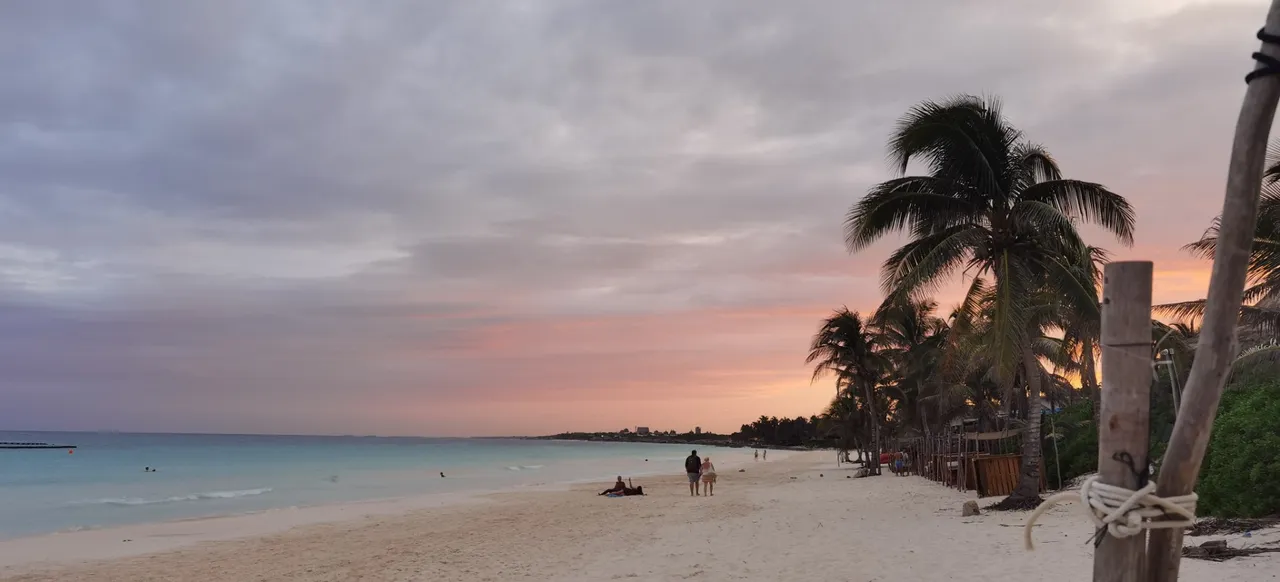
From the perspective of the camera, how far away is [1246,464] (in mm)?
10867

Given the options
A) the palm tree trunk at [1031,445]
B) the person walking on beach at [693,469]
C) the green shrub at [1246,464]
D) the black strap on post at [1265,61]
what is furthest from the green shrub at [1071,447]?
the black strap on post at [1265,61]

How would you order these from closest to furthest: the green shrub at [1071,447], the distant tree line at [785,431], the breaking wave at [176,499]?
1. the green shrub at [1071,447]
2. the breaking wave at [176,499]
3. the distant tree line at [785,431]

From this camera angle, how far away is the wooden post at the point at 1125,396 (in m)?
3.05

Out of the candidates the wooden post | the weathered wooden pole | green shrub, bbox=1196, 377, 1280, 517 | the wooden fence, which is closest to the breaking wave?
the wooden fence

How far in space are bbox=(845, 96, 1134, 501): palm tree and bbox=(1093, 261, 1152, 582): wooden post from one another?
1203 centimetres

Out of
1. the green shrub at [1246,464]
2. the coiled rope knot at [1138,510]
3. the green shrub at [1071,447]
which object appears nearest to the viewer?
the coiled rope knot at [1138,510]

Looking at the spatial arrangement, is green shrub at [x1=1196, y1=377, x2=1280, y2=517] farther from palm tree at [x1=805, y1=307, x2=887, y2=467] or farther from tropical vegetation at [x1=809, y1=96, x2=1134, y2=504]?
palm tree at [x1=805, y1=307, x2=887, y2=467]

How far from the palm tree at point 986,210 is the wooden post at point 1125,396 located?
12026 mm

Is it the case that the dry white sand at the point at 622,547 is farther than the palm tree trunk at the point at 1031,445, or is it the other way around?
the palm tree trunk at the point at 1031,445

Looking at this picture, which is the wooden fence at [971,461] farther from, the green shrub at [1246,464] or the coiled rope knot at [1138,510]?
the coiled rope knot at [1138,510]

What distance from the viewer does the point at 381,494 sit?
32.6m

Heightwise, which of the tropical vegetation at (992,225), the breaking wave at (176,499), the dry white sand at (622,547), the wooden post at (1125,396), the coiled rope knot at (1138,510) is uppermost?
the tropical vegetation at (992,225)

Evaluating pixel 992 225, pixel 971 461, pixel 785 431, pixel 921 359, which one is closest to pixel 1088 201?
pixel 992 225

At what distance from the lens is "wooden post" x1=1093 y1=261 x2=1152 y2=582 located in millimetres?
3053
